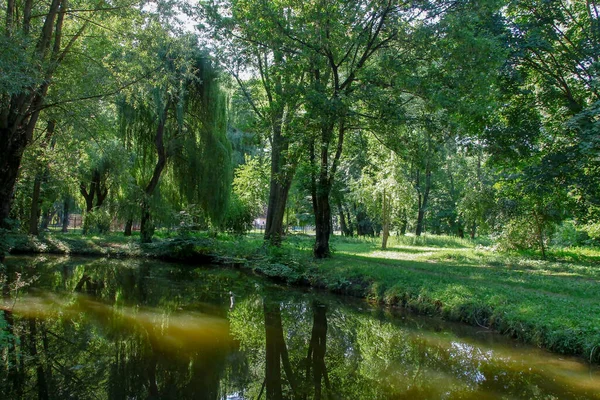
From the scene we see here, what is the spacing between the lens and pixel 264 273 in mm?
14383

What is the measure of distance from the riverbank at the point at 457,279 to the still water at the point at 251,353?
37 centimetres

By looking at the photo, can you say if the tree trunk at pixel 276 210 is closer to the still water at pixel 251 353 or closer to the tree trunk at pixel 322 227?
the tree trunk at pixel 322 227

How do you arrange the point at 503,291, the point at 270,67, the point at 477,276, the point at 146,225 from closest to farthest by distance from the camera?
1. the point at 503,291
2. the point at 477,276
3. the point at 270,67
4. the point at 146,225

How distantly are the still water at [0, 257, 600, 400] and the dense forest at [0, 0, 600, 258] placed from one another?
404 centimetres

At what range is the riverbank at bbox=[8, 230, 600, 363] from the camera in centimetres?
745

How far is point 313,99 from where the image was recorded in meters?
11.8

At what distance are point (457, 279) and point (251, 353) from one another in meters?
6.28

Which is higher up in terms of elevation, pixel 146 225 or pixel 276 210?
pixel 276 210

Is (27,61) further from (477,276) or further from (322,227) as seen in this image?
(477,276)

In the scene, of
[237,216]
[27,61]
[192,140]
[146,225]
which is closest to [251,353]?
[27,61]

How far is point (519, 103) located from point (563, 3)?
141 inches

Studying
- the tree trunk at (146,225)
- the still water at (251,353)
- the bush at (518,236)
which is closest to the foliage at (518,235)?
the bush at (518,236)

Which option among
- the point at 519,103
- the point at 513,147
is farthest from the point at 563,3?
the point at 513,147

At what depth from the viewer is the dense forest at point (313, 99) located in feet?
36.2
